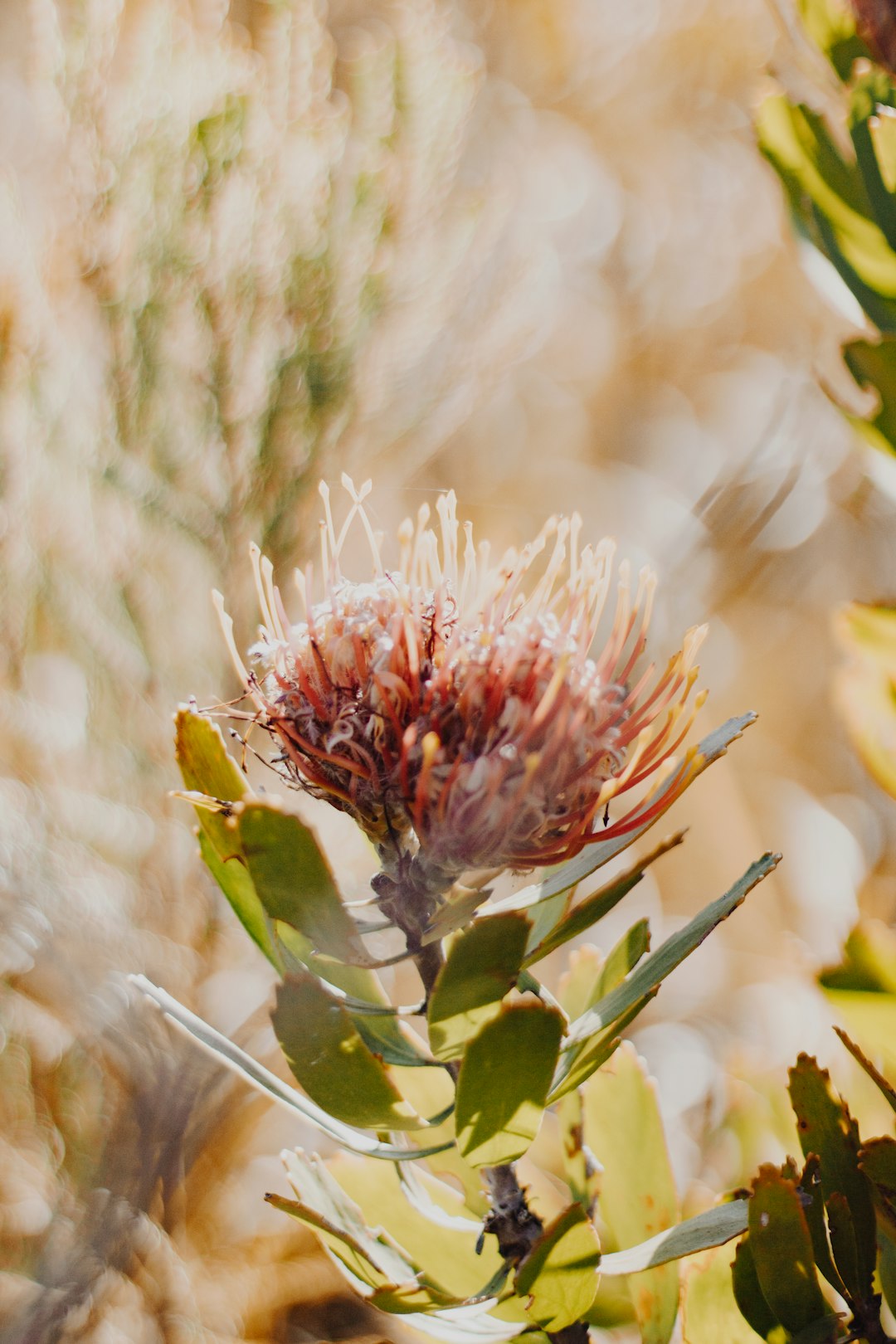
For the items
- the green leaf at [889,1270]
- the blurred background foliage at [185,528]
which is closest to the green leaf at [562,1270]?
the green leaf at [889,1270]

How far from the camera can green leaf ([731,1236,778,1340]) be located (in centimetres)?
29

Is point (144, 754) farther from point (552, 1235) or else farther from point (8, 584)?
point (552, 1235)

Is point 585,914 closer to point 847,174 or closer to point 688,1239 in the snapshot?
point 688,1239

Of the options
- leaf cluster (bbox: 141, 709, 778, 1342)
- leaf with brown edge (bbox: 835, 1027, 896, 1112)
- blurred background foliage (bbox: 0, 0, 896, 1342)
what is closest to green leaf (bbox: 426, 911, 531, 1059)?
leaf cluster (bbox: 141, 709, 778, 1342)

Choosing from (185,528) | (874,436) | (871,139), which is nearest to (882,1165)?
(874,436)

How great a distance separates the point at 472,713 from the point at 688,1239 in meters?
0.16

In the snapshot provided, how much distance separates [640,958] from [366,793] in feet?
0.32

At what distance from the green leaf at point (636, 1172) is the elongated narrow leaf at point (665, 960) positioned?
0.30ft

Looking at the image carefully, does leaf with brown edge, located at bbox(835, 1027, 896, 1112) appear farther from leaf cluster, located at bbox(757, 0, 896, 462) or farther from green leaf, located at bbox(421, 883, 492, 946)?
leaf cluster, located at bbox(757, 0, 896, 462)

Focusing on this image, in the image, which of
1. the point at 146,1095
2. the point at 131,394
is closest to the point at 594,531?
the point at 131,394

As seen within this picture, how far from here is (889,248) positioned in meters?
0.44

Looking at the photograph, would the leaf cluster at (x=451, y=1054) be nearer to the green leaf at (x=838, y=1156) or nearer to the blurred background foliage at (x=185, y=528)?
the green leaf at (x=838, y=1156)

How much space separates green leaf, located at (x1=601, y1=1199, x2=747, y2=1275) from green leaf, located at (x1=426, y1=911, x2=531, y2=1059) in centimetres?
8

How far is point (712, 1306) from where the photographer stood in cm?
31
